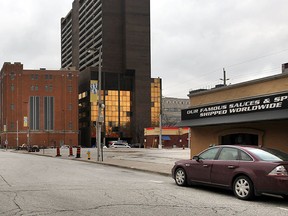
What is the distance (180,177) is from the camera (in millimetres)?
13133

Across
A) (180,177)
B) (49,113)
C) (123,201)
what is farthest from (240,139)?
(49,113)

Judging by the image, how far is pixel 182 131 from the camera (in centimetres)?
10112

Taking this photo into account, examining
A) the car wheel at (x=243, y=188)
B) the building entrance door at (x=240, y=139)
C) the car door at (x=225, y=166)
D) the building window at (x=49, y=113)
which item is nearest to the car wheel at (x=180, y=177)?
the car door at (x=225, y=166)

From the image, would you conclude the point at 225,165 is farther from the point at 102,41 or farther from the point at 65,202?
the point at 102,41

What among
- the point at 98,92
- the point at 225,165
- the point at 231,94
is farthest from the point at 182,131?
the point at 225,165

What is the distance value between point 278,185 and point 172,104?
170656 millimetres

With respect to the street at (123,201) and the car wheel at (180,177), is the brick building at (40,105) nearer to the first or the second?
the car wheel at (180,177)

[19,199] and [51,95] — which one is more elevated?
[51,95]

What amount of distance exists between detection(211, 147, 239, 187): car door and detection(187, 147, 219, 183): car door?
22 cm

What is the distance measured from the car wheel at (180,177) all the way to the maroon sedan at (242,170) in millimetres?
32

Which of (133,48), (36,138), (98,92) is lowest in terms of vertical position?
(36,138)

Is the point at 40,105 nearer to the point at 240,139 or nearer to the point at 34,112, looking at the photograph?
the point at 34,112

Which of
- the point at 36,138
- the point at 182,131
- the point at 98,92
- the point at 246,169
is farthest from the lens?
the point at 36,138

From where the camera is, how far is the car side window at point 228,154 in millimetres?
→ 11195
